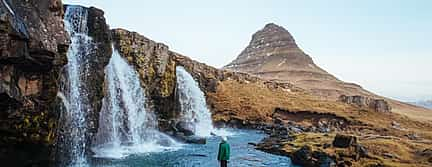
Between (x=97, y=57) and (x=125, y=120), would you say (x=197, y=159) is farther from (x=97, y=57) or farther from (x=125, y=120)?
(x=97, y=57)

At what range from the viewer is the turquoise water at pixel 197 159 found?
32781 millimetres

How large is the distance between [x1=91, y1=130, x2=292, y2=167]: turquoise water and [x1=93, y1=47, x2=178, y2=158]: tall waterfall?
2127 millimetres

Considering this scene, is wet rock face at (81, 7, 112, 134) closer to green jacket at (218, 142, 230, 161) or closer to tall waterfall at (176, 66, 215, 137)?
green jacket at (218, 142, 230, 161)

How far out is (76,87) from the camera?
33.1 m

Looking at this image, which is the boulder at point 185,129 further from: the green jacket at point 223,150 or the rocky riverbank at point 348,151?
the green jacket at point 223,150

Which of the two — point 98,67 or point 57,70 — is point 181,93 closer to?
point 98,67

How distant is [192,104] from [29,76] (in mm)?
36309

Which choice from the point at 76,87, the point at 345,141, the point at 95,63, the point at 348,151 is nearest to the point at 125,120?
the point at 95,63

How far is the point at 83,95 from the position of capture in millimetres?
33625

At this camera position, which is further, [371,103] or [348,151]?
[371,103]

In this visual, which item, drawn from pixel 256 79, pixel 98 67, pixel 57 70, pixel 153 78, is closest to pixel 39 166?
pixel 57 70

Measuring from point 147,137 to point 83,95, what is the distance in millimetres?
13279

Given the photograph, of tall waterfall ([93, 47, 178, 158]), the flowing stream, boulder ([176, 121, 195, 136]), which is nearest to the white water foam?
the flowing stream

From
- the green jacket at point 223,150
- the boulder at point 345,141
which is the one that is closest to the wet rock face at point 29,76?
the green jacket at point 223,150
